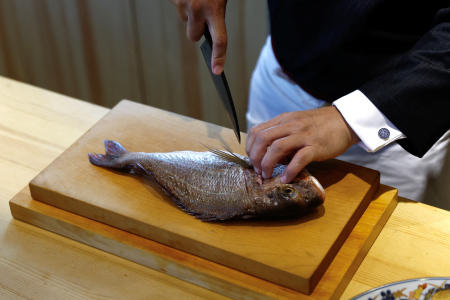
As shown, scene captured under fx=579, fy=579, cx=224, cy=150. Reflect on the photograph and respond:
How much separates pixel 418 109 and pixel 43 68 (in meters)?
2.51

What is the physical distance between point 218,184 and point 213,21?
406 millimetres

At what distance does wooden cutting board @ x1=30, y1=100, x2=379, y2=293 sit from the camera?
1.20 meters

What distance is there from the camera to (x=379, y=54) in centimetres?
161

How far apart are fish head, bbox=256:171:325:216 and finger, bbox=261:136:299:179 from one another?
55 millimetres

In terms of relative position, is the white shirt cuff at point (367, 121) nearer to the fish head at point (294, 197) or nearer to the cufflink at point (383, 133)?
the cufflink at point (383, 133)

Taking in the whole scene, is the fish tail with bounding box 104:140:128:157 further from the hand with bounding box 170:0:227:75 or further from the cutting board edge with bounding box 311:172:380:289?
the cutting board edge with bounding box 311:172:380:289

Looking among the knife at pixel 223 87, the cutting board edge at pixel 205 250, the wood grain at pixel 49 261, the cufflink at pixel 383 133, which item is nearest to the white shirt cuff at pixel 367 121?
the cufflink at pixel 383 133

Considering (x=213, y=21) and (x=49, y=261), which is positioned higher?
(x=213, y=21)

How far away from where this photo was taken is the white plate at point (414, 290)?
3.84ft

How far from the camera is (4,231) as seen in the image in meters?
1.42

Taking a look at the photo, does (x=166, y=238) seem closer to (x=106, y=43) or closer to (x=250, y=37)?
(x=250, y=37)

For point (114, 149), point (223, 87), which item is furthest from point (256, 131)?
point (114, 149)

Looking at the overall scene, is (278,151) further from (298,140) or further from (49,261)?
(49,261)

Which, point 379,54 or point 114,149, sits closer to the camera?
point 114,149
